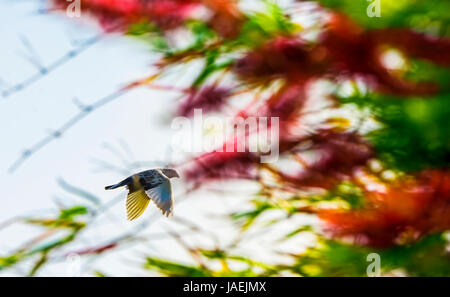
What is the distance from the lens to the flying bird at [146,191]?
0.57 m

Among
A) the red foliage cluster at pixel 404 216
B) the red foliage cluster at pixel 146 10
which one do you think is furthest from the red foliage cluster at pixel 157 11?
the red foliage cluster at pixel 404 216

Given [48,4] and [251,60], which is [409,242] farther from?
[48,4]

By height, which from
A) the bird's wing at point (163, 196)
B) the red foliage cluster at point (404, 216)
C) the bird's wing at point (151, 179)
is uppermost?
the bird's wing at point (151, 179)

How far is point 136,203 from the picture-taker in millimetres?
628

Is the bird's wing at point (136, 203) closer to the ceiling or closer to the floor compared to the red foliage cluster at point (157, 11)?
closer to the floor

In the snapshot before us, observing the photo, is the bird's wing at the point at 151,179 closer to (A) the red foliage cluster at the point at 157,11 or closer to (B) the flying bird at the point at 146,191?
(B) the flying bird at the point at 146,191

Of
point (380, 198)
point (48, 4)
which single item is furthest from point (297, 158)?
point (48, 4)

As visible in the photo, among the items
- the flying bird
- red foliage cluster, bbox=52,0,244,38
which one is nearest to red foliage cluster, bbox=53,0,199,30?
red foliage cluster, bbox=52,0,244,38

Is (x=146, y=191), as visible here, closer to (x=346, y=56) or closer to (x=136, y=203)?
(x=136, y=203)

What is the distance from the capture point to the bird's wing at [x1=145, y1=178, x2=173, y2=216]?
544 mm

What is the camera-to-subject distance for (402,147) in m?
0.47
